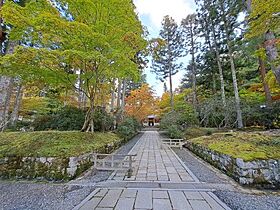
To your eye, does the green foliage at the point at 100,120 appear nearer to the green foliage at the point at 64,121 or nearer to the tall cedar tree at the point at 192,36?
the green foliage at the point at 64,121

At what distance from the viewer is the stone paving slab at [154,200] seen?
9.33 ft

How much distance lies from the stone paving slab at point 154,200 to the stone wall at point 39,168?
52.0 inches

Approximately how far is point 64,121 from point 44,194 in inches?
249

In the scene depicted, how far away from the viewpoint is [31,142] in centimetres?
519

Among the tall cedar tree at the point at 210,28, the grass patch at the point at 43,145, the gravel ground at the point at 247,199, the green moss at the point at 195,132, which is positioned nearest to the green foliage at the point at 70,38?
the grass patch at the point at 43,145

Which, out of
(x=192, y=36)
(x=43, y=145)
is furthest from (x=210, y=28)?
(x=43, y=145)

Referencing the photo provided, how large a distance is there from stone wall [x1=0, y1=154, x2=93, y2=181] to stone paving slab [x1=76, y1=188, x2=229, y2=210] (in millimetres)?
1321

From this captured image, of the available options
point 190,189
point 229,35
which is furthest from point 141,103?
point 190,189

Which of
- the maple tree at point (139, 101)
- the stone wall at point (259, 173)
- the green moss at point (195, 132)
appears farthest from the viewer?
the maple tree at point (139, 101)

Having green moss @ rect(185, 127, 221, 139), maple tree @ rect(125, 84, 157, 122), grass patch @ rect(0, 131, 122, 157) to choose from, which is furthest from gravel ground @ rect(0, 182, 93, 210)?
maple tree @ rect(125, 84, 157, 122)

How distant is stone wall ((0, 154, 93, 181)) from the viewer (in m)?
4.39

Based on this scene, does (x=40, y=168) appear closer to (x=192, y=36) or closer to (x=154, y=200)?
(x=154, y=200)

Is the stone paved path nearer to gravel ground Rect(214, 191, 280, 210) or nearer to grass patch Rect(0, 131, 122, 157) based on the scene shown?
gravel ground Rect(214, 191, 280, 210)

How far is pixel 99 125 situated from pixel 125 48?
589 centimetres
